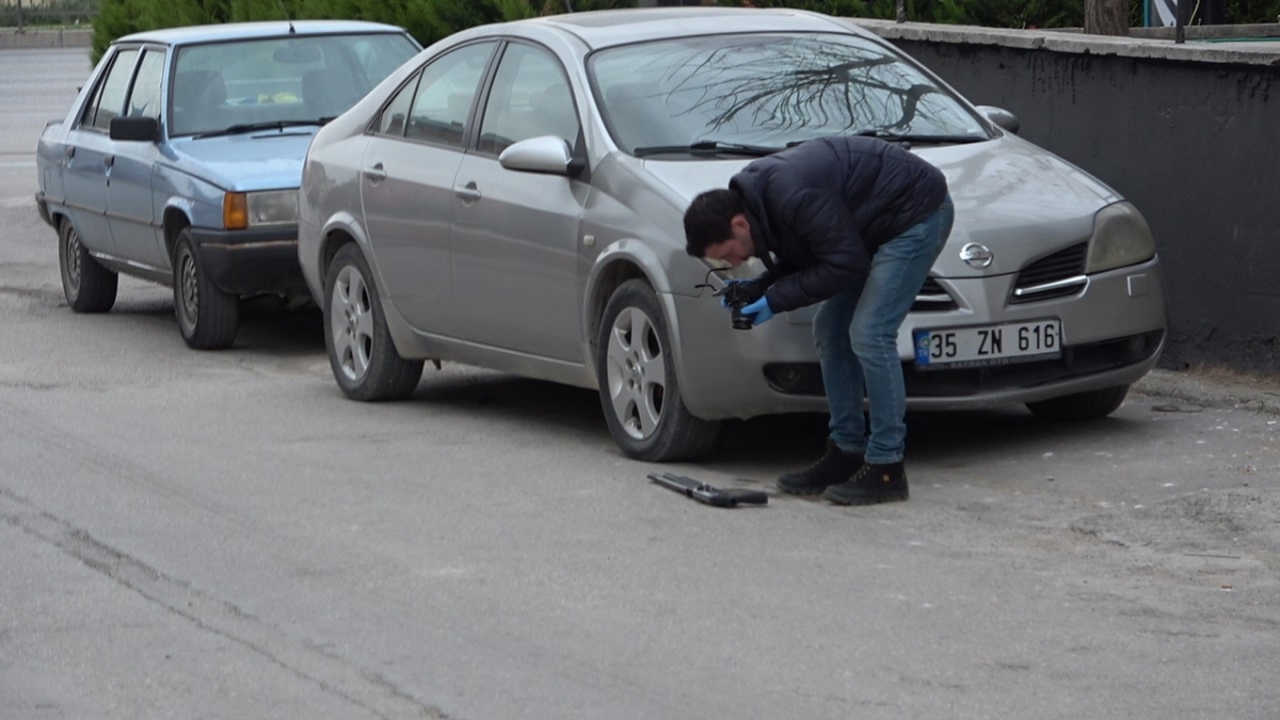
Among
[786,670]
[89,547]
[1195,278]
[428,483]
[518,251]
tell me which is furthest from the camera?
[1195,278]

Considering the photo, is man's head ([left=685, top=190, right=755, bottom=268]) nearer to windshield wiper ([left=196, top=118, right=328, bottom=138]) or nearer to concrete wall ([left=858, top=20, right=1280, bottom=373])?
concrete wall ([left=858, top=20, right=1280, bottom=373])

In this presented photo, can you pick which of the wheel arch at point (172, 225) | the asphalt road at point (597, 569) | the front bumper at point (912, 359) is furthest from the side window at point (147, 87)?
the front bumper at point (912, 359)

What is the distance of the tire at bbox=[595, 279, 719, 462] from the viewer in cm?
795

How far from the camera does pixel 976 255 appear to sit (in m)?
7.73

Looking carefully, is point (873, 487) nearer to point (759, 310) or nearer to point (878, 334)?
point (878, 334)

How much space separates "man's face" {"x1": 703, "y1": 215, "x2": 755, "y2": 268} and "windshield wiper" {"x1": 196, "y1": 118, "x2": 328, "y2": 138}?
5935 millimetres

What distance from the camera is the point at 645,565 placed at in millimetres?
6602

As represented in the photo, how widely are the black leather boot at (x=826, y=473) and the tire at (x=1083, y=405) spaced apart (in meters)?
1.27

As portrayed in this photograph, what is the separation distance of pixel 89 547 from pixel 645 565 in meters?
1.80

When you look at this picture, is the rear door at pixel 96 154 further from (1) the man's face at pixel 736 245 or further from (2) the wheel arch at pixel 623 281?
(1) the man's face at pixel 736 245

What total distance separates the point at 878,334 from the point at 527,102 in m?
2.31

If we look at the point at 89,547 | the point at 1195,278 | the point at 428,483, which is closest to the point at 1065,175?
the point at 1195,278

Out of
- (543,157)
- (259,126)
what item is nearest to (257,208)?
(259,126)

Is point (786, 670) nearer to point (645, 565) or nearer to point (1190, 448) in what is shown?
point (645, 565)
